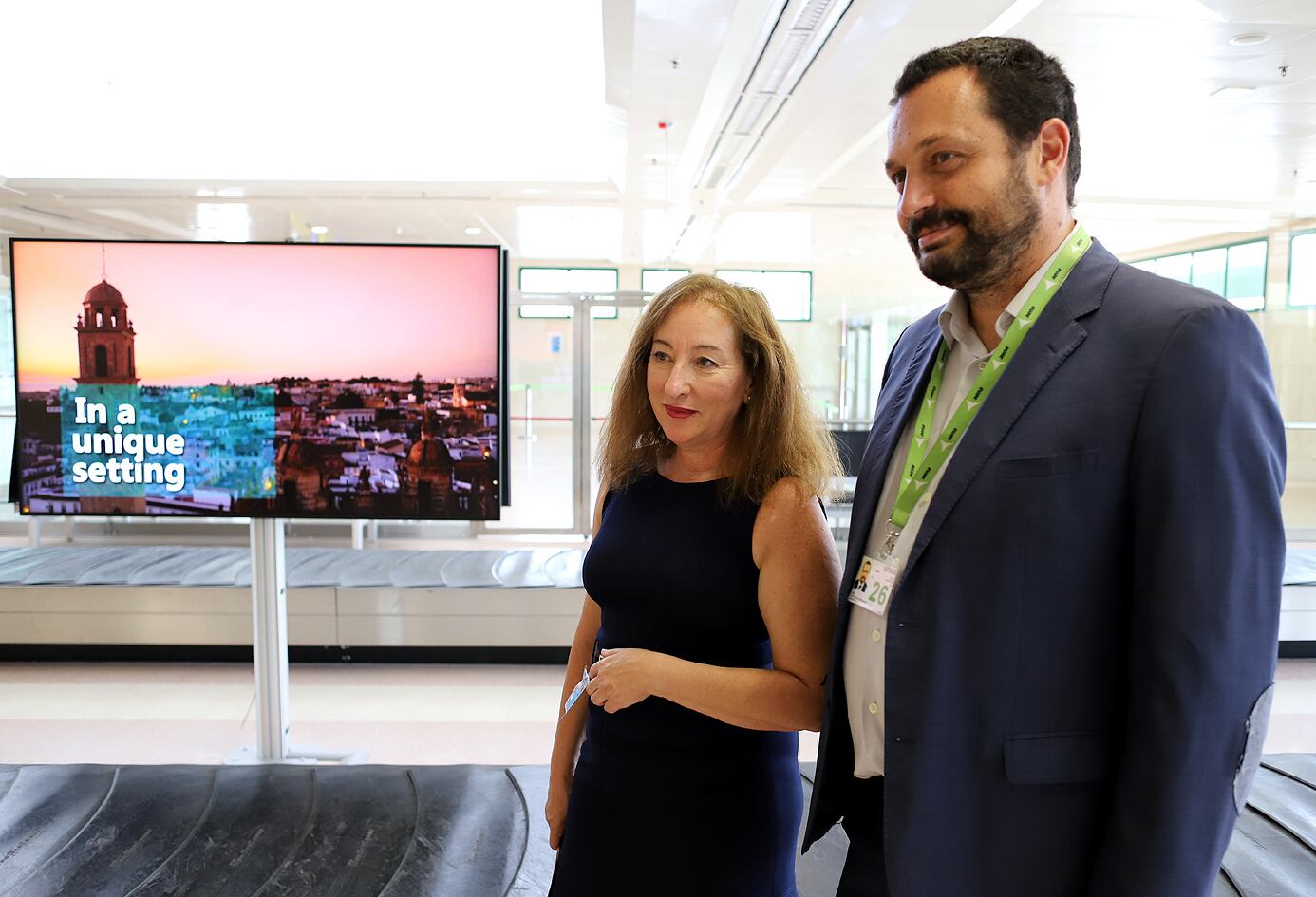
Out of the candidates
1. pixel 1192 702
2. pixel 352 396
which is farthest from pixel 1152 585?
pixel 352 396

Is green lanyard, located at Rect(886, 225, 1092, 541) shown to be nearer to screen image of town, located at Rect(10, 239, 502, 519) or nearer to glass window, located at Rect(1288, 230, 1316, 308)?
screen image of town, located at Rect(10, 239, 502, 519)

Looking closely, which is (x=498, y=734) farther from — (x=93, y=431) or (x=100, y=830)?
(x=93, y=431)

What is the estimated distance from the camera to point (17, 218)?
11516mm

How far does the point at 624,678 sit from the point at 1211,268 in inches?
562

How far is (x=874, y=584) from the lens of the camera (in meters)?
1.31

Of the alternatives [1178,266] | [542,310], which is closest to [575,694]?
[542,310]

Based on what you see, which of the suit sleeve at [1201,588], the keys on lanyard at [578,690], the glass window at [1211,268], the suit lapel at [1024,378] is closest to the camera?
the suit sleeve at [1201,588]

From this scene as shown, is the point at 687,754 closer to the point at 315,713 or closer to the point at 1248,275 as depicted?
the point at 315,713

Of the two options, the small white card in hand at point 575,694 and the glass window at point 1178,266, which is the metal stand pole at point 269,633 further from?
the glass window at point 1178,266

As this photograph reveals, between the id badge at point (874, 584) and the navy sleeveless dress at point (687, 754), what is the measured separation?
0.21 metres

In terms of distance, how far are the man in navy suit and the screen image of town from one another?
227 cm

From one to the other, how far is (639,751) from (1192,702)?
0.91 meters

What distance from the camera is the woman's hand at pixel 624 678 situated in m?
1.45

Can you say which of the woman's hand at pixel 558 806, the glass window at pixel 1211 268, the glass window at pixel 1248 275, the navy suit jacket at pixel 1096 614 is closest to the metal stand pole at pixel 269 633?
the woman's hand at pixel 558 806
